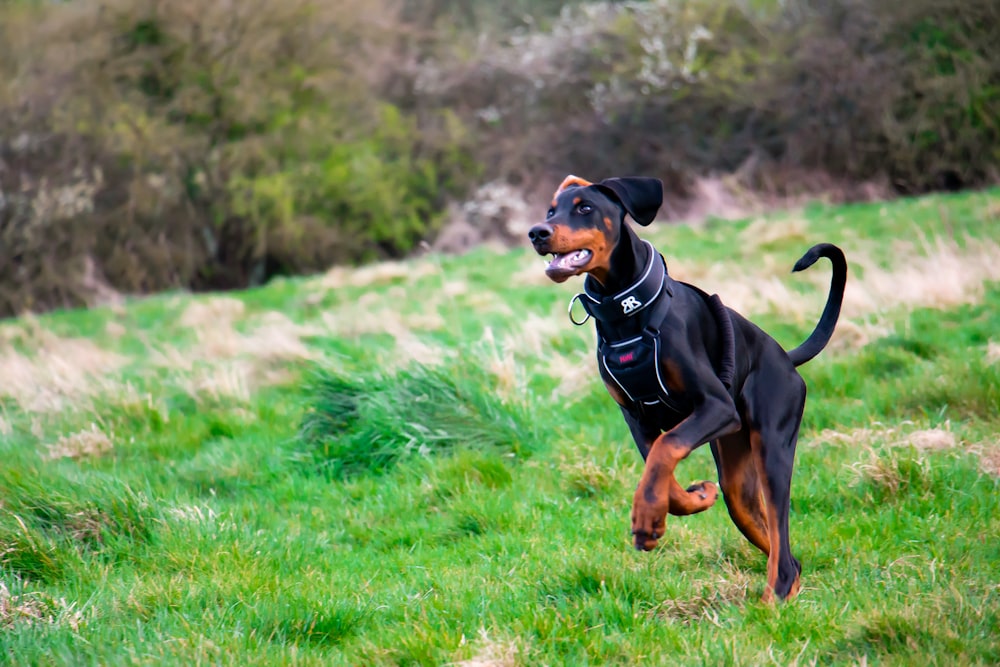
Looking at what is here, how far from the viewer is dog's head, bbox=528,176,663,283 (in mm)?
3602

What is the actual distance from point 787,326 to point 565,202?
16.5 ft

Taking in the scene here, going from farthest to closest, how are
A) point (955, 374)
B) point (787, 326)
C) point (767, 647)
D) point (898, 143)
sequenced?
point (898, 143) < point (787, 326) < point (955, 374) < point (767, 647)

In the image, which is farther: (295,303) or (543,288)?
(295,303)

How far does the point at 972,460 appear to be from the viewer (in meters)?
4.71

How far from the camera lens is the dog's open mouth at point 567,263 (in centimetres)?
359

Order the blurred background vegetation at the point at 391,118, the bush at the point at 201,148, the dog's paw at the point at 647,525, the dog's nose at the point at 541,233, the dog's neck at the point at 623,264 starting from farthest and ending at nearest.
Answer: the bush at the point at 201,148 → the blurred background vegetation at the point at 391,118 → the dog's neck at the point at 623,264 → the dog's nose at the point at 541,233 → the dog's paw at the point at 647,525

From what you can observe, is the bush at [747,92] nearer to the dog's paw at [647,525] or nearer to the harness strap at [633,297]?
the harness strap at [633,297]

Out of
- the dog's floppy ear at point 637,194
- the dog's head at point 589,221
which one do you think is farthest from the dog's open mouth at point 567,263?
the dog's floppy ear at point 637,194

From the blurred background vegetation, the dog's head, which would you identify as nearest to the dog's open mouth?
the dog's head

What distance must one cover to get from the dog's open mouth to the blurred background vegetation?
54.2 ft

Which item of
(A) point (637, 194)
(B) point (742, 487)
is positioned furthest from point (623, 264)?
(B) point (742, 487)

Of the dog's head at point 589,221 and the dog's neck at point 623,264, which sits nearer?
the dog's head at point 589,221

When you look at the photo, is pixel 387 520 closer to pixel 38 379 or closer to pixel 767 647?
pixel 767 647

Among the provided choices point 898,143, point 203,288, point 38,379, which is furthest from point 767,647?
point 203,288
